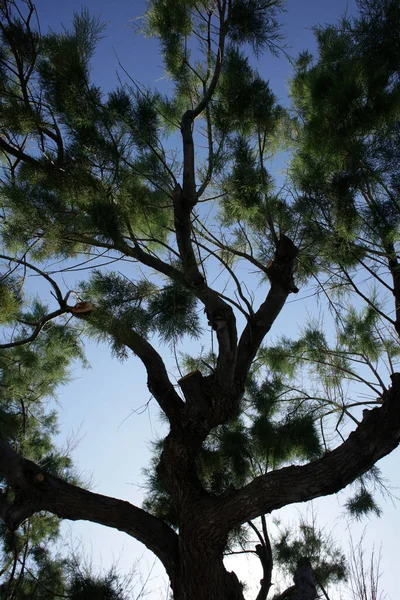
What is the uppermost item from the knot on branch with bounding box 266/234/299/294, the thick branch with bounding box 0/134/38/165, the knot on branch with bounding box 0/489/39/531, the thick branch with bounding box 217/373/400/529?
the thick branch with bounding box 0/134/38/165

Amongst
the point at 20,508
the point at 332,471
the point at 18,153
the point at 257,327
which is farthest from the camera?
the point at 257,327

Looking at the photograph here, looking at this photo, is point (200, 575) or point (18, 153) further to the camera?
point (18, 153)

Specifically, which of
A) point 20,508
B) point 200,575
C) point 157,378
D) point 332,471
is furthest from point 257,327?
point 20,508

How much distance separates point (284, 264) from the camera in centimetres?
204

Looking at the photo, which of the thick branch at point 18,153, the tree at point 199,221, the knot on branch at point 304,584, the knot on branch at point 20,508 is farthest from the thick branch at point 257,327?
the thick branch at point 18,153

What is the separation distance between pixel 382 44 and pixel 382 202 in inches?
20.7

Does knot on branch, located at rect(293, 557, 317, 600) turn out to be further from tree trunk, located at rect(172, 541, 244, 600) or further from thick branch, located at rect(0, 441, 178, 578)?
thick branch, located at rect(0, 441, 178, 578)

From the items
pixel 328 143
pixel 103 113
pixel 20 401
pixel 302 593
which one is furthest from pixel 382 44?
pixel 20 401

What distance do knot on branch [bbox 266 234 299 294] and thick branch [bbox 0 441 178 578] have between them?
1006mm

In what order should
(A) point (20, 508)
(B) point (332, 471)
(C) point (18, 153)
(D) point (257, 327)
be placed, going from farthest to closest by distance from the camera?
(D) point (257, 327) < (C) point (18, 153) < (A) point (20, 508) < (B) point (332, 471)

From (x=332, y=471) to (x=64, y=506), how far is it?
91cm

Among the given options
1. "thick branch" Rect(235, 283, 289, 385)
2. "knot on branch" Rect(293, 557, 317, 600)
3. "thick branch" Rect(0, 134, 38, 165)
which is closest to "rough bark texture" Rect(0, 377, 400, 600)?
"knot on branch" Rect(293, 557, 317, 600)

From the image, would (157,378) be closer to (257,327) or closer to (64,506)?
(257,327)

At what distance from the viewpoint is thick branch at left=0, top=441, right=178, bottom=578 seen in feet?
6.02
